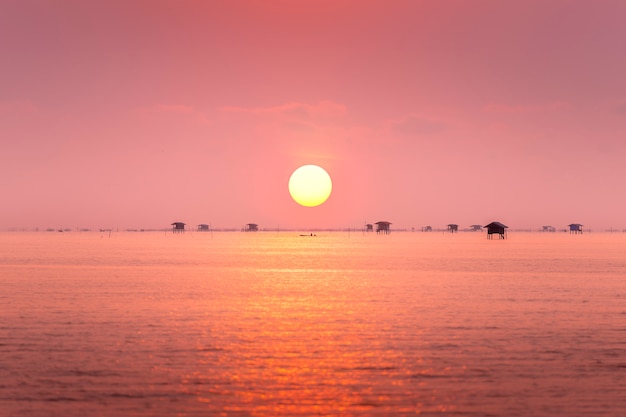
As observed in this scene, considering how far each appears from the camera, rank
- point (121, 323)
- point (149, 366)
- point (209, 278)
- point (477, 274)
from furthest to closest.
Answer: point (477, 274)
point (209, 278)
point (121, 323)
point (149, 366)

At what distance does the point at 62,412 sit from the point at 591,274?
171 ft

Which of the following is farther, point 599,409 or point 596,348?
point 596,348

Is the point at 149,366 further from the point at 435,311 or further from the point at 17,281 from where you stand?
the point at 17,281

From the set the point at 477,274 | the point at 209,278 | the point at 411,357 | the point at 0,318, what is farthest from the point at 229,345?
the point at 477,274

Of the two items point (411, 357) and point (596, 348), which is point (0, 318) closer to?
point (411, 357)

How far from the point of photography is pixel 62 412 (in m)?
14.5

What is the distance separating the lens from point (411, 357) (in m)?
20.4

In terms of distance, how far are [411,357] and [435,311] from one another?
11418 mm

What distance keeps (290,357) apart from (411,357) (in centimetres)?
367

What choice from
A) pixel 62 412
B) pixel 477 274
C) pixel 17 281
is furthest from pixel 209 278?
pixel 62 412

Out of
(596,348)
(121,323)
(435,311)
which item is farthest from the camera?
(435,311)

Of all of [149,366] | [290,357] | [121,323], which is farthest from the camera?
[121,323]

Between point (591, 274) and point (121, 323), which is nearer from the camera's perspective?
point (121, 323)

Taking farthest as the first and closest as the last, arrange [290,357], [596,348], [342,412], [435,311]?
[435,311]
[596,348]
[290,357]
[342,412]
